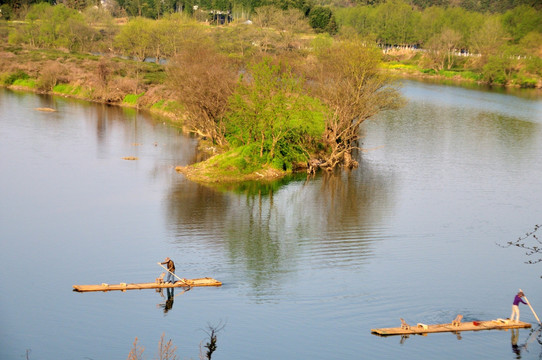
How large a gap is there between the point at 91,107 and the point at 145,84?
10.6 m

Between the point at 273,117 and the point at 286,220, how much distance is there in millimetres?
16068

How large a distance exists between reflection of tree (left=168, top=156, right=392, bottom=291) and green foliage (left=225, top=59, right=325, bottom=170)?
4.81 meters

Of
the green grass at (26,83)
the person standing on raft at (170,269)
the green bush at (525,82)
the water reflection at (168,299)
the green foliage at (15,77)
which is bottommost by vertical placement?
the water reflection at (168,299)

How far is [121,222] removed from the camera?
1917 inches

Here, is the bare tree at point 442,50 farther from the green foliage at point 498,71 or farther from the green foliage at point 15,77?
the green foliage at point 15,77

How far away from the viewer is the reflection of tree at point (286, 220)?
4303 cm

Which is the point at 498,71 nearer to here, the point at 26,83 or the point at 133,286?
the point at 26,83

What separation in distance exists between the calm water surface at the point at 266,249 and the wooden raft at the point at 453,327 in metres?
0.33

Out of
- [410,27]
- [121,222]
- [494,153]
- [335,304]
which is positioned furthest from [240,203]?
[410,27]

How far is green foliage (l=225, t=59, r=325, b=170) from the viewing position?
212ft

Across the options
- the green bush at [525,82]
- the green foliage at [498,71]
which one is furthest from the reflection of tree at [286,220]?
the green bush at [525,82]

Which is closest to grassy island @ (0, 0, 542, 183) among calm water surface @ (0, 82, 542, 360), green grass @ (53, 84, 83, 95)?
green grass @ (53, 84, 83, 95)

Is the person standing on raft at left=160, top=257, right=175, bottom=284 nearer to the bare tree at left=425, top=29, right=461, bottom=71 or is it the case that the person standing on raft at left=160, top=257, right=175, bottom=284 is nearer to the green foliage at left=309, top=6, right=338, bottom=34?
the green foliage at left=309, top=6, right=338, bottom=34

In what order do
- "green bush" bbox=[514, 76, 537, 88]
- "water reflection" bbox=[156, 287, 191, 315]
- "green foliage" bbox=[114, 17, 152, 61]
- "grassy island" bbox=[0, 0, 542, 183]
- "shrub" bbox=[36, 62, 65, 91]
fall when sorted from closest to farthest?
"water reflection" bbox=[156, 287, 191, 315], "grassy island" bbox=[0, 0, 542, 183], "shrub" bbox=[36, 62, 65, 91], "green foliage" bbox=[114, 17, 152, 61], "green bush" bbox=[514, 76, 537, 88]
